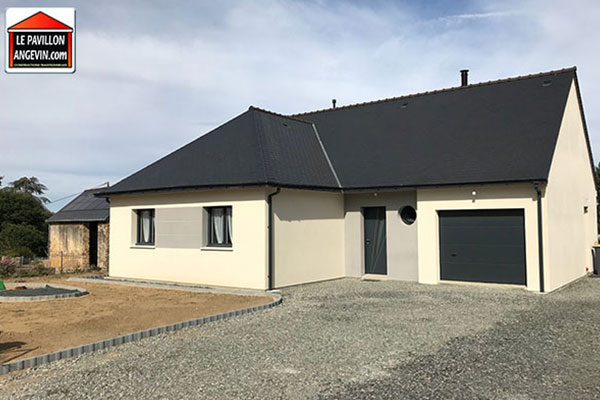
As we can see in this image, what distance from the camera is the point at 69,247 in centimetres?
2112

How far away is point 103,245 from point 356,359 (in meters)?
16.2

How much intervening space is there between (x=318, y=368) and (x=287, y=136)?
36.9 ft

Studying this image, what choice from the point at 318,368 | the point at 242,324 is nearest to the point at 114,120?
the point at 242,324

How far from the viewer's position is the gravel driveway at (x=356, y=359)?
5375 mm

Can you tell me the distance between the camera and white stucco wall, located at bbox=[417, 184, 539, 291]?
12.5 meters

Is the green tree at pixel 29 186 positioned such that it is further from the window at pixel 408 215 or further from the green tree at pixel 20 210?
the window at pixel 408 215

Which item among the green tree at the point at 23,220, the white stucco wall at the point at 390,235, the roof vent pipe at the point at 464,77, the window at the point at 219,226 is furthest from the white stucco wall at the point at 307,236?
the green tree at the point at 23,220

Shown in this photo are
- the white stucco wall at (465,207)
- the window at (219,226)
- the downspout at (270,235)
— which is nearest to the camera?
the white stucco wall at (465,207)

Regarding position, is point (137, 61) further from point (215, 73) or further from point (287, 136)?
point (287, 136)

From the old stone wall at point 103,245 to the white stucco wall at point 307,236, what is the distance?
377 inches

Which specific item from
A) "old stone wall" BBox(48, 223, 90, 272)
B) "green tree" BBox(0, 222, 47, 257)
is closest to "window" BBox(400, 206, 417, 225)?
"old stone wall" BBox(48, 223, 90, 272)

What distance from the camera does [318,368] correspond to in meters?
6.18

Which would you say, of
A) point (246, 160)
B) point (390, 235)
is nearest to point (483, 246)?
point (390, 235)

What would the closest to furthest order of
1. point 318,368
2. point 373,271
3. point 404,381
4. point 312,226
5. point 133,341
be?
point 404,381 → point 318,368 → point 133,341 → point 312,226 → point 373,271
